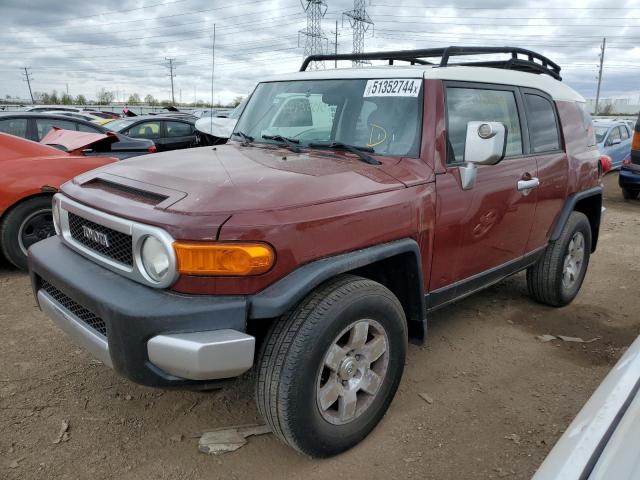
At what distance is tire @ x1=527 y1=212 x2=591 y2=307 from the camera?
4.43 meters

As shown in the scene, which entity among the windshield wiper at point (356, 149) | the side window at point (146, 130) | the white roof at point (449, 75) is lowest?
the side window at point (146, 130)

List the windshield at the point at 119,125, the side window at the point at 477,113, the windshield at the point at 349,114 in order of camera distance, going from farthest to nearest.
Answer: the windshield at the point at 119,125 < the side window at the point at 477,113 < the windshield at the point at 349,114

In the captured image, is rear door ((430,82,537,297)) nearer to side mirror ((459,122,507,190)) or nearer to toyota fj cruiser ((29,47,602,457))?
toyota fj cruiser ((29,47,602,457))

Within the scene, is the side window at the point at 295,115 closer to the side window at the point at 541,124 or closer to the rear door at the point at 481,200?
the rear door at the point at 481,200

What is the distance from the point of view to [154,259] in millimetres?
2268

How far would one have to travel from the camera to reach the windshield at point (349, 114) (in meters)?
3.10

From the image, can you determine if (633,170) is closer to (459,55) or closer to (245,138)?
(459,55)

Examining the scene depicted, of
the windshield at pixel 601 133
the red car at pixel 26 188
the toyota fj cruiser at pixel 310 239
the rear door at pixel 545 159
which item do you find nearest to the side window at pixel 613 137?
the windshield at pixel 601 133

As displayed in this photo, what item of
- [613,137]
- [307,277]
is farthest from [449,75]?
[613,137]

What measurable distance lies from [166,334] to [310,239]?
28.2 inches

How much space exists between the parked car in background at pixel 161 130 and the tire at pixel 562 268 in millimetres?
8674

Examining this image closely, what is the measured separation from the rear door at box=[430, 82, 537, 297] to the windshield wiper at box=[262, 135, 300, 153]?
917 mm

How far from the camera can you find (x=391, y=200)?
2697 mm

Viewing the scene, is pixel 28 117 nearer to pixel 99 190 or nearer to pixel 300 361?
pixel 99 190
